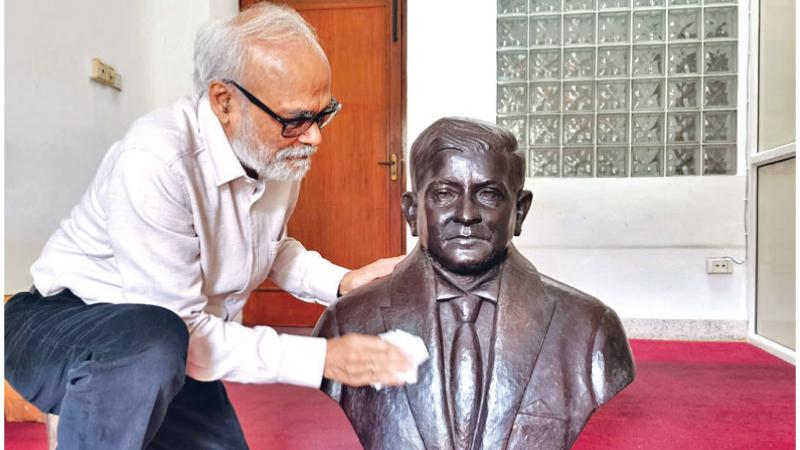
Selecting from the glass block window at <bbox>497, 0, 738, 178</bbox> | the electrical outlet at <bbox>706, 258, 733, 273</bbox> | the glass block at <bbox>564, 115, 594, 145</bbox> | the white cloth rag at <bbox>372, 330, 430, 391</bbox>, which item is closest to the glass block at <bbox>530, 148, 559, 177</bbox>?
the glass block window at <bbox>497, 0, 738, 178</bbox>

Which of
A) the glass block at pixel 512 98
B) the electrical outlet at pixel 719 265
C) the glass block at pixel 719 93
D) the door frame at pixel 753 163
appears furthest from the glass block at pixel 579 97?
the electrical outlet at pixel 719 265

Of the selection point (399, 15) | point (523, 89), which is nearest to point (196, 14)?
point (399, 15)

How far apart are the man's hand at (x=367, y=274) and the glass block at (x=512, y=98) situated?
235cm

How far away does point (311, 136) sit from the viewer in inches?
56.4

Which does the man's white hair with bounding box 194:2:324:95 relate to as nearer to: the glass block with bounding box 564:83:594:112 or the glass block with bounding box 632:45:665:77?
the glass block with bounding box 564:83:594:112

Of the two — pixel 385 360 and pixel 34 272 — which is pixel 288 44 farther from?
pixel 34 272

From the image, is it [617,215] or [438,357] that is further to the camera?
[617,215]

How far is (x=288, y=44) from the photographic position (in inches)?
52.4

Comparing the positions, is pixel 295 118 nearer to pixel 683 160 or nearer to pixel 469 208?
pixel 469 208

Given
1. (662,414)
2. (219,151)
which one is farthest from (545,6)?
(219,151)

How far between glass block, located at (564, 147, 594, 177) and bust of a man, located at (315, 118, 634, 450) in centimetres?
250

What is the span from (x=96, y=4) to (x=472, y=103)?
2128 millimetres

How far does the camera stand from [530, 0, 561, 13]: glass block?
370 centimetres

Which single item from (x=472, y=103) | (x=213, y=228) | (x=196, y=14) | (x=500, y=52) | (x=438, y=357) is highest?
(x=196, y=14)
